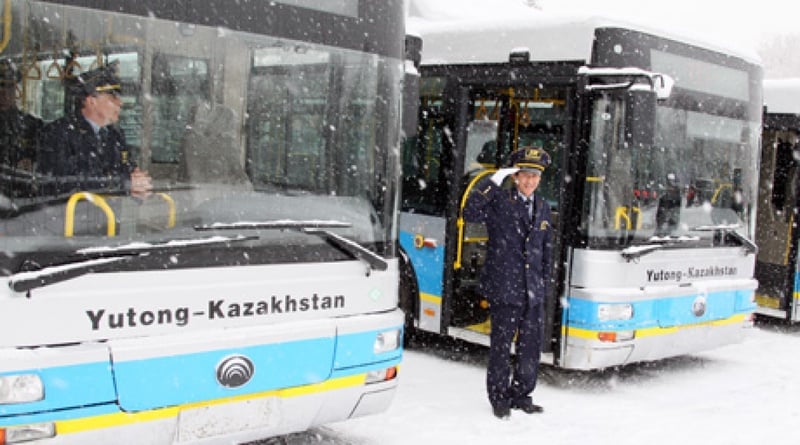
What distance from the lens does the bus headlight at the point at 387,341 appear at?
5.11 metres

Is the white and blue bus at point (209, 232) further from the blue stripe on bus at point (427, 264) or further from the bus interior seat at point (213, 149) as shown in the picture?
the blue stripe on bus at point (427, 264)

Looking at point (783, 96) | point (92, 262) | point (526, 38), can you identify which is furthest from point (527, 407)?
point (783, 96)

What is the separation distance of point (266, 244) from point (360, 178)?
703mm

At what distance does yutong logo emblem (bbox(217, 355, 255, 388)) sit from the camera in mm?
4414

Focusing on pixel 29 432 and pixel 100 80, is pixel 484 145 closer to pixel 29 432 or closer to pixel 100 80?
pixel 100 80

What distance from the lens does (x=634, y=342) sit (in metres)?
7.16

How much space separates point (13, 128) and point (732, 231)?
608 centimetres

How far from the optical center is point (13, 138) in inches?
149

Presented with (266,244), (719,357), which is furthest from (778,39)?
(266,244)

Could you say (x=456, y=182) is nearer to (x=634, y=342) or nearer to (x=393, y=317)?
(x=634, y=342)

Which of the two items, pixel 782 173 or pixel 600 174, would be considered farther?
pixel 782 173

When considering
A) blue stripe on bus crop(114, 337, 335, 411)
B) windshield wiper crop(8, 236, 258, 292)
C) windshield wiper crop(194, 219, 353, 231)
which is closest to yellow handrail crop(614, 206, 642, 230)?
windshield wiper crop(194, 219, 353, 231)

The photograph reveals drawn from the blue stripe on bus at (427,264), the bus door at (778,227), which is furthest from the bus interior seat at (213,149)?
the bus door at (778,227)

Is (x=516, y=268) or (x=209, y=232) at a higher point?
(x=209, y=232)
